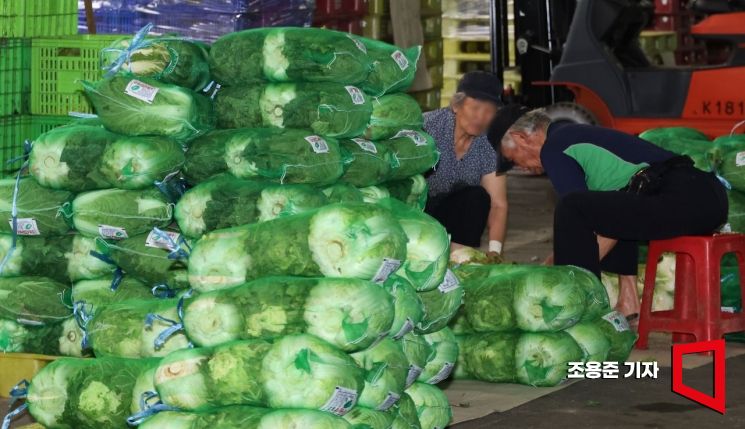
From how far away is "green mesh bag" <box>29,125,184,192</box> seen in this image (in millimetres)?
6293

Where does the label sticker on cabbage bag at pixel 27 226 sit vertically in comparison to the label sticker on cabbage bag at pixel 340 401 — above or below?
above

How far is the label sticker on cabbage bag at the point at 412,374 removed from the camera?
5.50m

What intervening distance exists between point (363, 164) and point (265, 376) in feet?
5.93

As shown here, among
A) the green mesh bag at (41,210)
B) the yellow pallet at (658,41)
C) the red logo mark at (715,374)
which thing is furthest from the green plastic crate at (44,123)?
the yellow pallet at (658,41)

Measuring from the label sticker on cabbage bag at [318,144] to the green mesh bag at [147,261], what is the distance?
71 cm

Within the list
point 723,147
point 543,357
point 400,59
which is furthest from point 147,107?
point 723,147

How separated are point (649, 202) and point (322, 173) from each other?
6.96 ft

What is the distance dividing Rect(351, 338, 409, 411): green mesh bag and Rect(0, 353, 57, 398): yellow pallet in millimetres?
1924

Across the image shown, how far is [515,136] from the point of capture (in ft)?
24.6

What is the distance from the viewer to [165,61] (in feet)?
20.9

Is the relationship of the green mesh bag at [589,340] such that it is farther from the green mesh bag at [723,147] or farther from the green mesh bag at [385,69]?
the green mesh bag at [723,147]

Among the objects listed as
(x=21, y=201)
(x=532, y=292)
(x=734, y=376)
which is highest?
(x=21, y=201)

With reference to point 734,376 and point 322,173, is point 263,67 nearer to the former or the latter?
point 322,173

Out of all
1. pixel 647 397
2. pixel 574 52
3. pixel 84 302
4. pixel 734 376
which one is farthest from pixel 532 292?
pixel 574 52
